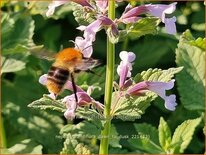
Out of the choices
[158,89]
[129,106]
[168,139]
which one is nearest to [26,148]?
[168,139]

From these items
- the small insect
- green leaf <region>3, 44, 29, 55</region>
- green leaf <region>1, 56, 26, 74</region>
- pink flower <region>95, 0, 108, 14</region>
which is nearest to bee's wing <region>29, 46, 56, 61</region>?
the small insect

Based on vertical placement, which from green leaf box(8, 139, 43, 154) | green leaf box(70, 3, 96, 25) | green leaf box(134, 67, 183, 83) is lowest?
green leaf box(8, 139, 43, 154)

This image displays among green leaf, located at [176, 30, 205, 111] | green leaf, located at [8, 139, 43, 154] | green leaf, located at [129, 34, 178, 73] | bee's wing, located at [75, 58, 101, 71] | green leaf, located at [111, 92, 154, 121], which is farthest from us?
green leaf, located at [129, 34, 178, 73]

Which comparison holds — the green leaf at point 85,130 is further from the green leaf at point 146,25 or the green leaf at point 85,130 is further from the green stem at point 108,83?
the green leaf at point 146,25

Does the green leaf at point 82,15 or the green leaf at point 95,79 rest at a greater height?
the green leaf at point 82,15

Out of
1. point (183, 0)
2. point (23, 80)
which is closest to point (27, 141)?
point (23, 80)

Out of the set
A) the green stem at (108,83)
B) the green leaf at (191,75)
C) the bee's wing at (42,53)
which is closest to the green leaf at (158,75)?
the green stem at (108,83)

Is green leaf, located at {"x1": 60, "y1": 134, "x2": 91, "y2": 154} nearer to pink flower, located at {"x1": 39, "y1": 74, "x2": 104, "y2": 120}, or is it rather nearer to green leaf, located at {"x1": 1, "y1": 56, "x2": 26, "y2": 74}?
pink flower, located at {"x1": 39, "y1": 74, "x2": 104, "y2": 120}
